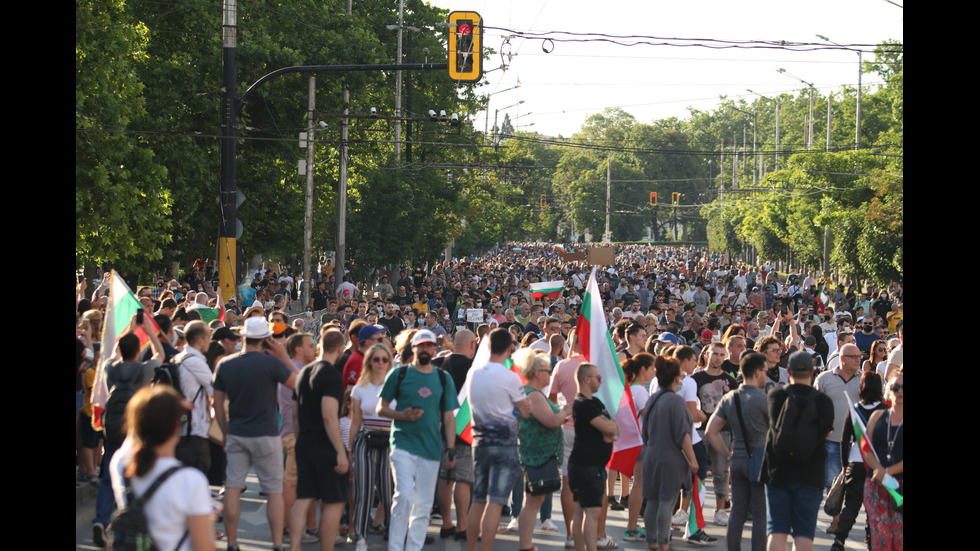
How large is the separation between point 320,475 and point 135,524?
3.17m

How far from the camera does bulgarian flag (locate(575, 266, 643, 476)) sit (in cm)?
884

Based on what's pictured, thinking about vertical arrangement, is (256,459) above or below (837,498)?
Answer: above

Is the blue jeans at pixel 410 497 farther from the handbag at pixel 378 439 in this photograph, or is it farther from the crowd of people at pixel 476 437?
the handbag at pixel 378 439

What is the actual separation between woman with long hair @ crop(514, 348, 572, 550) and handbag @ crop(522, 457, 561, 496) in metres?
0.01

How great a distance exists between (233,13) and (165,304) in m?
6.71

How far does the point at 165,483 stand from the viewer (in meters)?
4.61

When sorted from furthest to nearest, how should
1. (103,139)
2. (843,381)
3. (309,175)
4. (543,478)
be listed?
(309,175) < (103,139) < (843,381) < (543,478)

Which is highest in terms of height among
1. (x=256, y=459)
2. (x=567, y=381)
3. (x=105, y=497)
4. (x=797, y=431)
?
(x=567, y=381)

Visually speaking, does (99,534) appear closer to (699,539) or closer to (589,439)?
(589,439)

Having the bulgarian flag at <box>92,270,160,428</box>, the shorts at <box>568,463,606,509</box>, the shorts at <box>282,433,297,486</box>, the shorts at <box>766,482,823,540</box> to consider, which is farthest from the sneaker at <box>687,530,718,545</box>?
the bulgarian flag at <box>92,270,160,428</box>

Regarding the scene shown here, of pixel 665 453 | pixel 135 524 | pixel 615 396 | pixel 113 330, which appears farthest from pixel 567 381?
pixel 135 524

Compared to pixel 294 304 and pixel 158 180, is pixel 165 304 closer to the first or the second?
pixel 158 180

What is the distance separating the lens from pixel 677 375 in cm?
847

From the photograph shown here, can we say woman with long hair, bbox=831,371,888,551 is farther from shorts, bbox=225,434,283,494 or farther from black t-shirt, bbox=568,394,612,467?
shorts, bbox=225,434,283,494
